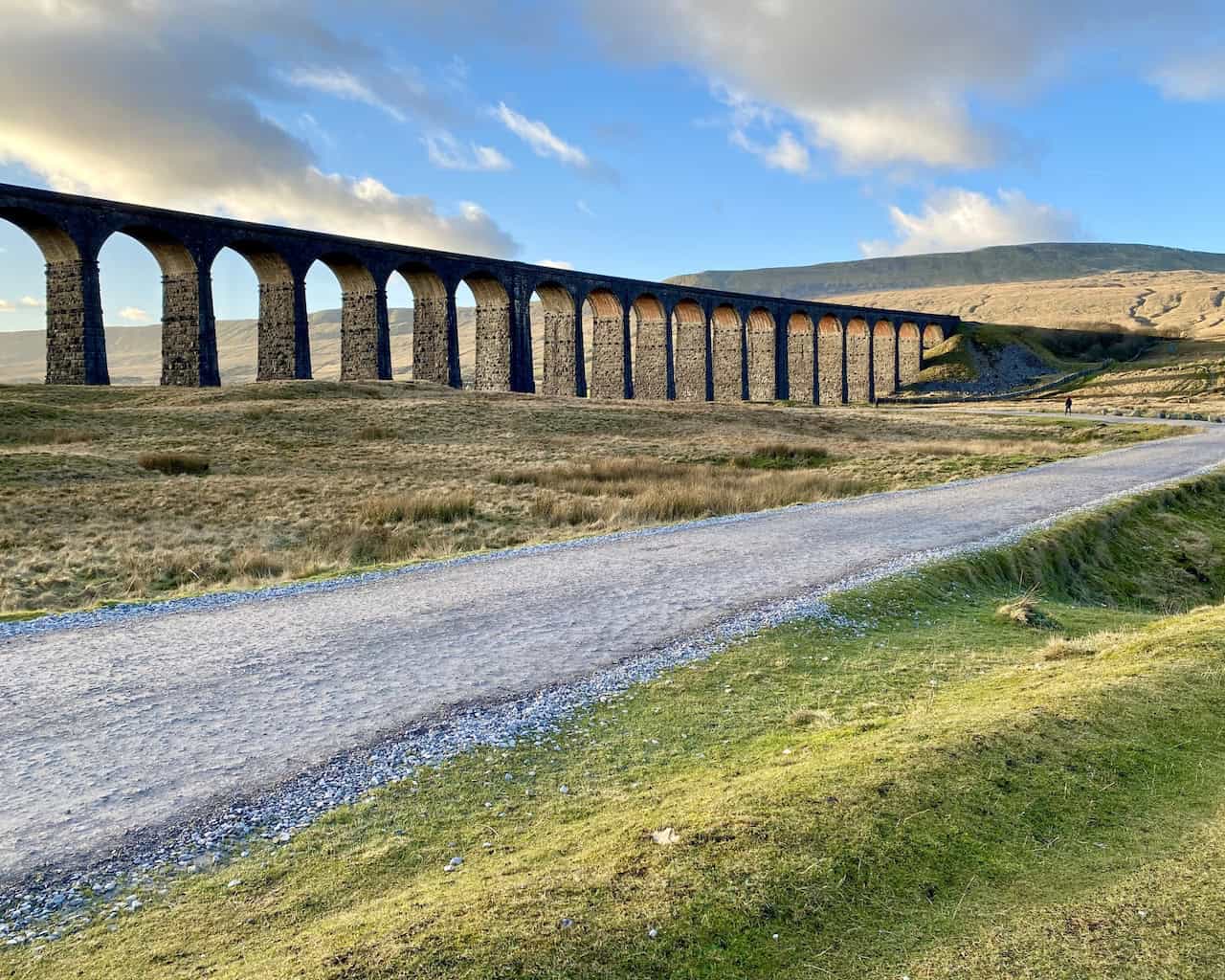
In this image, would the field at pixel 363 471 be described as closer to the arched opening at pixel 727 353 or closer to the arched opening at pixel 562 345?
the arched opening at pixel 562 345

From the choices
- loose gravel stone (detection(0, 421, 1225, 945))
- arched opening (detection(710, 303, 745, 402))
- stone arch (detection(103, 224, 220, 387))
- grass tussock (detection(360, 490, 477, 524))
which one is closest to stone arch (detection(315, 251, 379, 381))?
stone arch (detection(103, 224, 220, 387))

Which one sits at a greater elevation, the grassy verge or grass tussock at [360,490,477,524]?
grass tussock at [360,490,477,524]

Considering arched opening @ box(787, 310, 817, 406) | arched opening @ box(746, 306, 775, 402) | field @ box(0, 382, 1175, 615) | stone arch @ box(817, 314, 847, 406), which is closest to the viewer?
field @ box(0, 382, 1175, 615)

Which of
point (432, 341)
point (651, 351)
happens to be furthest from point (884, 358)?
point (432, 341)

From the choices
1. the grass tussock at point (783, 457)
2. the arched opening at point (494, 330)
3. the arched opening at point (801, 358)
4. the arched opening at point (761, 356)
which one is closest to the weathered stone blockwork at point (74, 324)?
the arched opening at point (494, 330)

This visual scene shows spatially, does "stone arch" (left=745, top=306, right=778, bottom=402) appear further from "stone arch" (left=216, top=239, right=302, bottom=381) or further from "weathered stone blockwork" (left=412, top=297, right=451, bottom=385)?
"stone arch" (left=216, top=239, right=302, bottom=381)

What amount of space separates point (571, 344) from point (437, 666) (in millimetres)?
60944

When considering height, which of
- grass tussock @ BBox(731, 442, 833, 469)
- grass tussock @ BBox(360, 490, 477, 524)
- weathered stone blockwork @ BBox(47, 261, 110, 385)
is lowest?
grass tussock @ BBox(360, 490, 477, 524)

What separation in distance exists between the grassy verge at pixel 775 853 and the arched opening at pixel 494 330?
5721 cm

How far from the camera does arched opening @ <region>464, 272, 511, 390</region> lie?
204 feet

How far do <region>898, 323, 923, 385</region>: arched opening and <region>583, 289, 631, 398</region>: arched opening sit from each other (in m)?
47.4

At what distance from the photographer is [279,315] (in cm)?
5006

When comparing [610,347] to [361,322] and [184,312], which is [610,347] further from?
[184,312]

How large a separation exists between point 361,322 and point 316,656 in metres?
49.6
